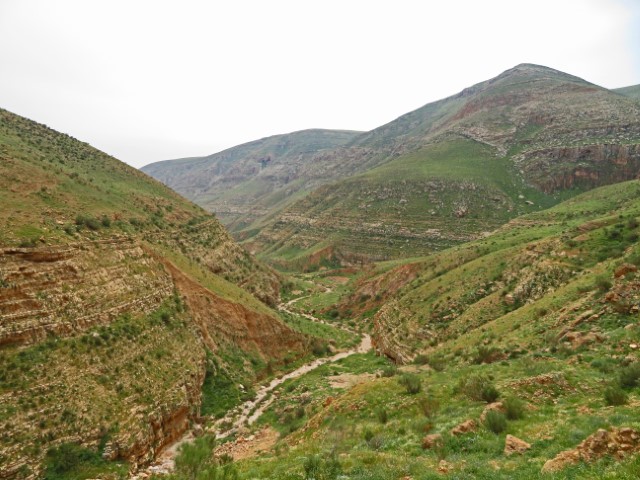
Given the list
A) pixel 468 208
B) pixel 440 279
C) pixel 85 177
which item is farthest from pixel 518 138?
pixel 85 177

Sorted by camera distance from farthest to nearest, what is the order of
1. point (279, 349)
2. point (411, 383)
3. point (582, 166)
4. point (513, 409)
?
point (582, 166)
point (279, 349)
point (411, 383)
point (513, 409)

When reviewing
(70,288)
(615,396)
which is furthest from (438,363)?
(70,288)

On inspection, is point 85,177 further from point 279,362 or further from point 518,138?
point 518,138

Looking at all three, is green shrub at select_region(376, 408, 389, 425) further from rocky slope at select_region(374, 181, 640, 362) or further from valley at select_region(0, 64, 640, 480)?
rocky slope at select_region(374, 181, 640, 362)

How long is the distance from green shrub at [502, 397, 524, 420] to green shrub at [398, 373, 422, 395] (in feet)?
16.5

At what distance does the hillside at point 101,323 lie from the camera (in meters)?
17.5

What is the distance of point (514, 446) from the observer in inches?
384

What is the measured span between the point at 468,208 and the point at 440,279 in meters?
41.6

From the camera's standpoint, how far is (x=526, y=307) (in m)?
25.1

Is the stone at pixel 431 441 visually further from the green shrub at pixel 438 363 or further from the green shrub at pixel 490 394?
the green shrub at pixel 438 363

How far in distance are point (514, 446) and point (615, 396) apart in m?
3.65

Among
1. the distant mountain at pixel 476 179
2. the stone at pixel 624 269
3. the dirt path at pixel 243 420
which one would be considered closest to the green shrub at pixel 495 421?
the dirt path at pixel 243 420

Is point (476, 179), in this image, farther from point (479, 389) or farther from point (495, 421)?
point (495, 421)

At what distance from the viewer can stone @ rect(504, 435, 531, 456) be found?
31.4ft
